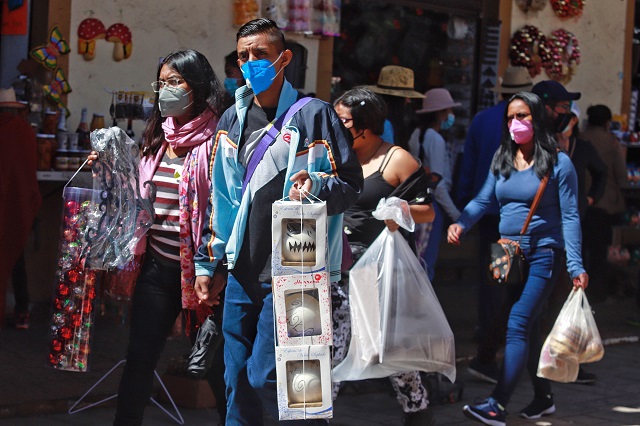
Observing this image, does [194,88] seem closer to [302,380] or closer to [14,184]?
[302,380]

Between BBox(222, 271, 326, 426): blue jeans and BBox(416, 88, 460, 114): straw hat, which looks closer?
BBox(222, 271, 326, 426): blue jeans

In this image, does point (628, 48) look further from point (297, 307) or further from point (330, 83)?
point (297, 307)

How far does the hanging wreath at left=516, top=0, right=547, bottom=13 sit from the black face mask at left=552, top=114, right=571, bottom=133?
4.59 meters

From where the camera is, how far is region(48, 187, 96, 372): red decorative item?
4867 millimetres

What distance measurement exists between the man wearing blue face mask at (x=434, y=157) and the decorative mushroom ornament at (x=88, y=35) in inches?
107

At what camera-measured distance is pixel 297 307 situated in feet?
13.1

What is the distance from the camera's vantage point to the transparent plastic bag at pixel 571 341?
5.97 m

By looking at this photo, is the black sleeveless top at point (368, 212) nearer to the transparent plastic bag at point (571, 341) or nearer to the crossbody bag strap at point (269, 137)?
the transparent plastic bag at point (571, 341)

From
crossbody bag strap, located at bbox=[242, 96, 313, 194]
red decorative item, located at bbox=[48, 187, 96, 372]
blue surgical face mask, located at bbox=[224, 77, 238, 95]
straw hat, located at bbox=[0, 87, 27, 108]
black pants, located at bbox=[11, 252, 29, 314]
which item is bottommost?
black pants, located at bbox=[11, 252, 29, 314]

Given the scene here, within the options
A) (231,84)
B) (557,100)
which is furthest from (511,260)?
(231,84)

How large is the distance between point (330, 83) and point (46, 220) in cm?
300

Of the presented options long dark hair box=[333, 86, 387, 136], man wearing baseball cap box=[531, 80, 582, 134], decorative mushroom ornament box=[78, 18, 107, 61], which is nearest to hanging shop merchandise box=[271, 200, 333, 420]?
long dark hair box=[333, 86, 387, 136]

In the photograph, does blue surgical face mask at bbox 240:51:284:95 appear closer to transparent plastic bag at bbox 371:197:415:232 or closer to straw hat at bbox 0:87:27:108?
transparent plastic bag at bbox 371:197:415:232

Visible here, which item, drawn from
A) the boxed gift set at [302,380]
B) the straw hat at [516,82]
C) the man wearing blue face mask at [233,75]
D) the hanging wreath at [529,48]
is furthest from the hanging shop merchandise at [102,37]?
the boxed gift set at [302,380]
